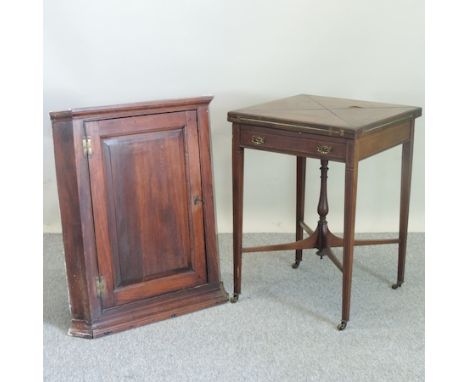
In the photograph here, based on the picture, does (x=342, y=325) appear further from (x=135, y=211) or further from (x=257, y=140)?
(x=135, y=211)

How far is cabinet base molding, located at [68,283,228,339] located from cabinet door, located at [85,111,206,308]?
4 centimetres

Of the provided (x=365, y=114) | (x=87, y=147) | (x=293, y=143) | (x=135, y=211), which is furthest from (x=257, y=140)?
(x=87, y=147)

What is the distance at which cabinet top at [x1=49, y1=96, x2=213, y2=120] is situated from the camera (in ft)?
8.77

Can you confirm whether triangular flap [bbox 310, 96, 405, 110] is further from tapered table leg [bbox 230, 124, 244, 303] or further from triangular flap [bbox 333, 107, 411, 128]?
tapered table leg [bbox 230, 124, 244, 303]

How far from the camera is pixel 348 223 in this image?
2.76 meters

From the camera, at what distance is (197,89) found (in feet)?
12.1

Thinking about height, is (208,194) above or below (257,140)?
below

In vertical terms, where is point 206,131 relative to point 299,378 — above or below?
above

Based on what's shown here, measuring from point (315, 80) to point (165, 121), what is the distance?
3.60 feet

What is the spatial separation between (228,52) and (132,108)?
100 cm


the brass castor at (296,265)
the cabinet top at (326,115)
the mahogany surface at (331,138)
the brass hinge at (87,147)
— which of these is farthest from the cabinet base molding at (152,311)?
the cabinet top at (326,115)

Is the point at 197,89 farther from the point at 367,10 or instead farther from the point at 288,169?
the point at 367,10

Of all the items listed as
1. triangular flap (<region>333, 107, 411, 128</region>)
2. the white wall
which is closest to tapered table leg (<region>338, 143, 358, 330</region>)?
triangular flap (<region>333, 107, 411, 128</region>)

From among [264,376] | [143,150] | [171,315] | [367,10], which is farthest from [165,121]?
[367,10]
